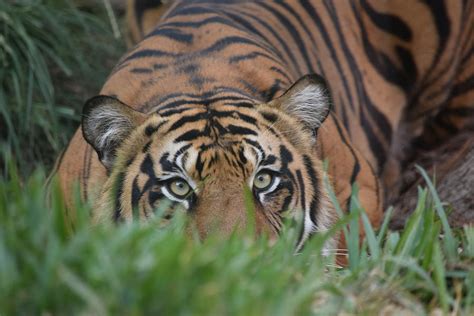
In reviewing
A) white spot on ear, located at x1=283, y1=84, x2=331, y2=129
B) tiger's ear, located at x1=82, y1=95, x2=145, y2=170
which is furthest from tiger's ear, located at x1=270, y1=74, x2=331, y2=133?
tiger's ear, located at x1=82, y1=95, x2=145, y2=170

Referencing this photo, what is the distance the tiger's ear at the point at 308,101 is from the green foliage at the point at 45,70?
2.56m

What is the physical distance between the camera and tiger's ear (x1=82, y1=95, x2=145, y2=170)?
3.53 meters

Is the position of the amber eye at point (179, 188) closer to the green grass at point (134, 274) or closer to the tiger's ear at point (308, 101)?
the tiger's ear at point (308, 101)

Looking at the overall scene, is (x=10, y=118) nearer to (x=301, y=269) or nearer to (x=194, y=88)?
(x=194, y=88)

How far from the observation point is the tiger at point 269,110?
3439 millimetres

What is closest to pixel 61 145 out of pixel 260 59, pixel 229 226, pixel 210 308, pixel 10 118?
pixel 10 118

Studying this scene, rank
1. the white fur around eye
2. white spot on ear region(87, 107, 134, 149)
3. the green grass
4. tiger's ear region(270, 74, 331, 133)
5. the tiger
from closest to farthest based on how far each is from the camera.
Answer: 1. the green grass
2. the white fur around eye
3. the tiger
4. white spot on ear region(87, 107, 134, 149)
5. tiger's ear region(270, 74, 331, 133)

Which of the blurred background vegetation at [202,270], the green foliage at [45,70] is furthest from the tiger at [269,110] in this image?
the green foliage at [45,70]

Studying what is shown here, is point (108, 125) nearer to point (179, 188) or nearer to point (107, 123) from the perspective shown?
point (107, 123)

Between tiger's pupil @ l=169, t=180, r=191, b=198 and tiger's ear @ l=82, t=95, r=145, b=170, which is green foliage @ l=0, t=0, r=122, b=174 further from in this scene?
tiger's pupil @ l=169, t=180, r=191, b=198

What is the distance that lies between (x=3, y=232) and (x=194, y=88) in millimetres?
1882

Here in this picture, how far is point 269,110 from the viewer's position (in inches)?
146

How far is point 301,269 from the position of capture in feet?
8.36

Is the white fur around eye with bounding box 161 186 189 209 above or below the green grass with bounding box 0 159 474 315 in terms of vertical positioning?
above
